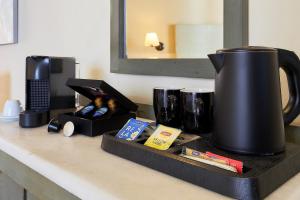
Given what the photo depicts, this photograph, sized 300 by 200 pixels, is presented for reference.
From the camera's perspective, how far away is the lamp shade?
1.02m

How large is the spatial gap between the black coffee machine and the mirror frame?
0.66 ft

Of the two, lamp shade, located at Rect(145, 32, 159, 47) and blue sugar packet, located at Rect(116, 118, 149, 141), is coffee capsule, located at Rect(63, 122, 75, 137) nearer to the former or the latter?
blue sugar packet, located at Rect(116, 118, 149, 141)

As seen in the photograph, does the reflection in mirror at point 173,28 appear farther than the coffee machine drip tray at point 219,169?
Yes

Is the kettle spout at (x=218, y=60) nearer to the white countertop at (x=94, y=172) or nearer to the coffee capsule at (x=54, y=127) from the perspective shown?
the white countertop at (x=94, y=172)

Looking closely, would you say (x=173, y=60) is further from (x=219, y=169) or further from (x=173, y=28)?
(x=219, y=169)

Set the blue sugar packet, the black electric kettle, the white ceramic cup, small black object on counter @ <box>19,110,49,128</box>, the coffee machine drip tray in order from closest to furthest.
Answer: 1. the coffee machine drip tray
2. the black electric kettle
3. the blue sugar packet
4. small black object on counter @ <box>19,110,49,128</box>
5. the white ceramic cup

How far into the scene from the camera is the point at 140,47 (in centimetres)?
107

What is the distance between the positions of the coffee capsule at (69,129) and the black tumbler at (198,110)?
0.31m

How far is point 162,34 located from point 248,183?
2.28ft

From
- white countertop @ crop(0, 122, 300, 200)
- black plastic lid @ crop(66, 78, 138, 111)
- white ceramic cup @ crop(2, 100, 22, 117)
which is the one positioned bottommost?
white countertop @ crop(0, 122, 300, 200)

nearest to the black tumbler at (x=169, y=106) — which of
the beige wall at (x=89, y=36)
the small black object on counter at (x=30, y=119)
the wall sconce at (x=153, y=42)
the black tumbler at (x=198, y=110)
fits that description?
the black tumbler at (x=198, y=110)

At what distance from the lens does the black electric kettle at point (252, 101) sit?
53cm

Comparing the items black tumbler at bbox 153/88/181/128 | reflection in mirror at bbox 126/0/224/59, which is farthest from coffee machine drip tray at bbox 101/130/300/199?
reflection in mirror at bbox 126/0/224/59

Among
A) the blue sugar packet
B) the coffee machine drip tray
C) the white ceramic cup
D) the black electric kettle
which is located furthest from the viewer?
the white ceramic cup
